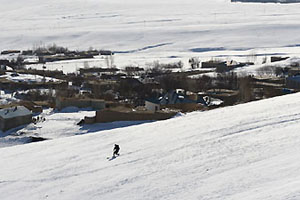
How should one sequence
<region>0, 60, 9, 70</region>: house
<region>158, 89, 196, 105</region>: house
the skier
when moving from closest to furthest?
1. the skier
2. <region>158, 89, 196, 105</region>: house
3. <region>0, 60, 9, 70</region>: house

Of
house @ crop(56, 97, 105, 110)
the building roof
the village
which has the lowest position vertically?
the village

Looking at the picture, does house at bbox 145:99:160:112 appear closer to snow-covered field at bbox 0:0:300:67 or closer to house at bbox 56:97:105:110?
house at bbox 56:97:105:110

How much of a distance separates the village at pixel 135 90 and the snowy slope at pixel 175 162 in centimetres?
236

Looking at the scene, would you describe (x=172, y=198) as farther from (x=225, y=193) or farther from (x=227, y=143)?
(x=227, y=143)

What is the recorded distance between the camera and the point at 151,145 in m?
8.45

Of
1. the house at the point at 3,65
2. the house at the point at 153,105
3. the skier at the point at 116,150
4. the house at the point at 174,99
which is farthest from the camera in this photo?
the house at the point at 3,65

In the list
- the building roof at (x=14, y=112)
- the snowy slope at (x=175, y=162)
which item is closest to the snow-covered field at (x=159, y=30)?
the building roof at (x=14, y=112)

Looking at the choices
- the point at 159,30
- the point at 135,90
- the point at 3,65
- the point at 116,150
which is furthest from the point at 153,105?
the point at 159,30

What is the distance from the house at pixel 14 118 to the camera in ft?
38.5

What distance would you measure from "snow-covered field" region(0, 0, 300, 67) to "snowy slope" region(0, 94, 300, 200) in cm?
2214

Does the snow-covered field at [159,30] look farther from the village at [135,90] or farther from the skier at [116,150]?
the skier at [116,150]

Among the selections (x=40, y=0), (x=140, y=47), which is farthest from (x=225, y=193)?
(x=40, y=0)

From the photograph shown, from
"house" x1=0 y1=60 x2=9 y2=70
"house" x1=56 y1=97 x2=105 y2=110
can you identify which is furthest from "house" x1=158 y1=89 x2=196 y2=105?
"house" x1=0 y1=60 x2=9 y2=70

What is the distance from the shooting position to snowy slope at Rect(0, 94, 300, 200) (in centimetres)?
597
